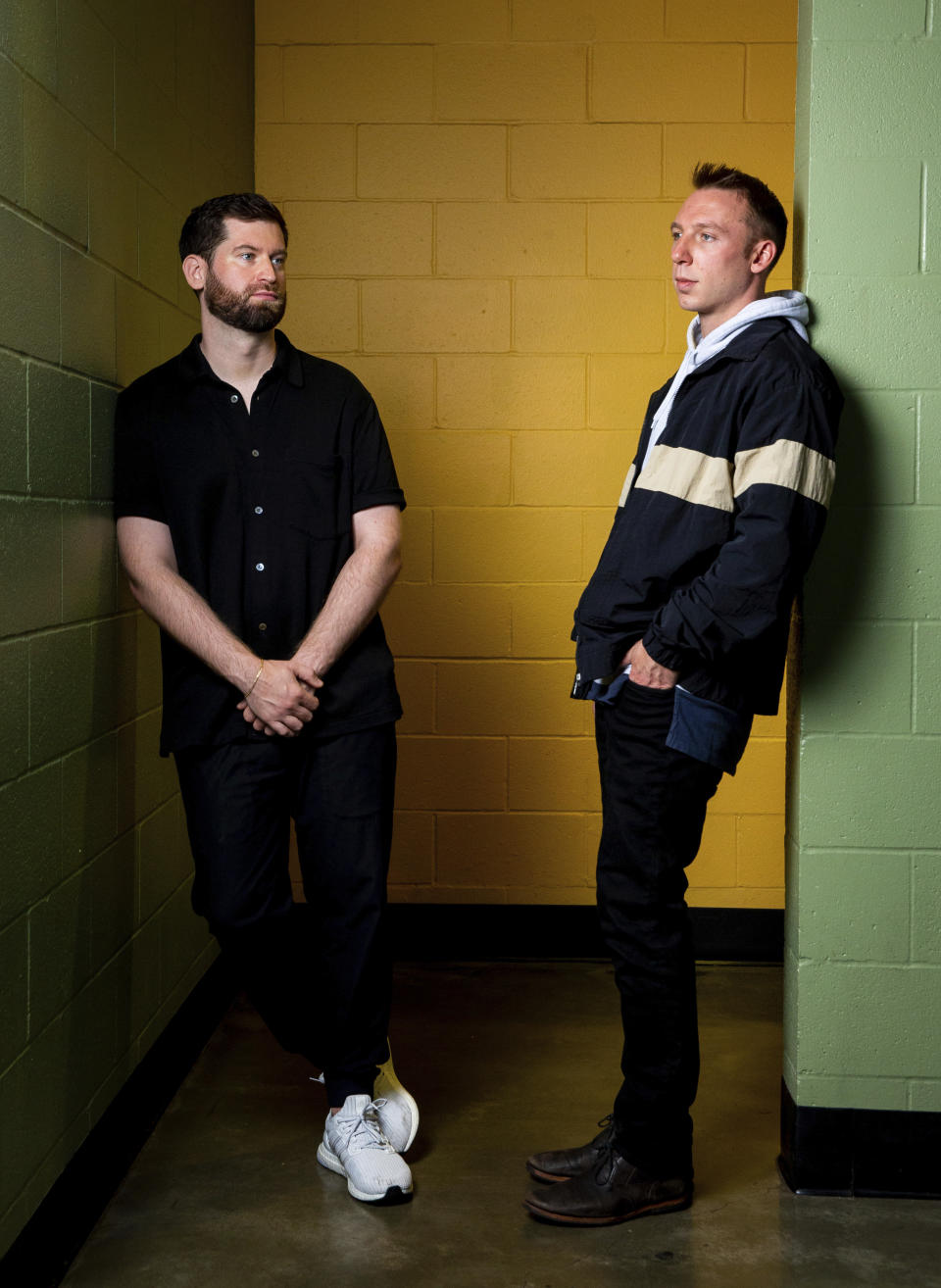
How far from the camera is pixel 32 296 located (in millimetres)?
2061

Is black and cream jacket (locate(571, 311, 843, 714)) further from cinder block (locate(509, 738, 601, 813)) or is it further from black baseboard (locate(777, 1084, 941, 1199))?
cinder block (locate(509, 738, 601, 813))

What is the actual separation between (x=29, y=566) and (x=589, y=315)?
217 cm

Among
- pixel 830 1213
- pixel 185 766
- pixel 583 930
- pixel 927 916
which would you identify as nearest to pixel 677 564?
pixel 927 916

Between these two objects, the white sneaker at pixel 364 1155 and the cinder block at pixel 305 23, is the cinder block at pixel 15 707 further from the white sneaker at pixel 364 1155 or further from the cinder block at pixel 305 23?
the cinder block at pixel 305 23

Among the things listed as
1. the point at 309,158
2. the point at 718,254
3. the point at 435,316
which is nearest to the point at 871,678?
the point at 718,254

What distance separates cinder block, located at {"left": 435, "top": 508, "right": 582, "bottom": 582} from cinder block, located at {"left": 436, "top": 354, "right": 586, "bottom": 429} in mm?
261

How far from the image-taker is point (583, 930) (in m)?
3.88

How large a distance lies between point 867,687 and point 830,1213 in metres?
0.95

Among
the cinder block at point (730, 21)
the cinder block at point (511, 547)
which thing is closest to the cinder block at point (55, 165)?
the cinder block at point (511, 547)

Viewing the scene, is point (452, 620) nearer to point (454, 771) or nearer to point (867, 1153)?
point (454, 771)

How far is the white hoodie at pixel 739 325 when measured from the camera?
88.3 inches

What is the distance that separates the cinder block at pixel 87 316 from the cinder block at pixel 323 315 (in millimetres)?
1316

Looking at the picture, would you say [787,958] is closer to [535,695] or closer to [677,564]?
[677,564]

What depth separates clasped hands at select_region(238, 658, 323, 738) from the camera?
2.38 meters
